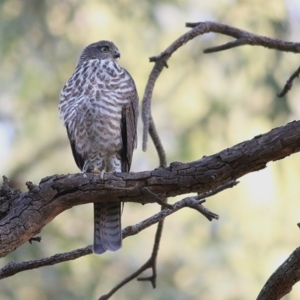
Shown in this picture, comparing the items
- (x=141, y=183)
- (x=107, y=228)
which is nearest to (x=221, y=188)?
(x=141, y=183)

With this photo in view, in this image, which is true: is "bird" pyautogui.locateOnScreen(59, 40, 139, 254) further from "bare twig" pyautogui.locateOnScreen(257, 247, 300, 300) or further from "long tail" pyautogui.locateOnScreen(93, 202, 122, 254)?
"bare twig" pyautogui.locateOnScreen(257, 247, 300, 300)

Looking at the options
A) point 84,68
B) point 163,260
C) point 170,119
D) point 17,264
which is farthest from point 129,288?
point 17,264

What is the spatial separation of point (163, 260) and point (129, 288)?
22.7 inches

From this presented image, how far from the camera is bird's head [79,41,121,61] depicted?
5.41m

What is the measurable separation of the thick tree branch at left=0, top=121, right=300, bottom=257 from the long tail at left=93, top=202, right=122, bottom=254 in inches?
33.4

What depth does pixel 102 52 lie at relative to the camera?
545cm

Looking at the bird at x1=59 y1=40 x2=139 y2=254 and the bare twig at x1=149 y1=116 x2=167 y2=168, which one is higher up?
the bird at x1=59 y1=40 x2=139 y2=254

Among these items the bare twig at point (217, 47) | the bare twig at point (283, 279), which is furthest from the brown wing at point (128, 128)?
the bare twig at point (283, 279)

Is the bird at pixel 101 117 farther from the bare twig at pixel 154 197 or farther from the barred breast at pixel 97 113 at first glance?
the bare twig at pixel 154 197

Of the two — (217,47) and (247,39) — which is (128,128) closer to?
(217,47)

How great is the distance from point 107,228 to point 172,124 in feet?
17.0

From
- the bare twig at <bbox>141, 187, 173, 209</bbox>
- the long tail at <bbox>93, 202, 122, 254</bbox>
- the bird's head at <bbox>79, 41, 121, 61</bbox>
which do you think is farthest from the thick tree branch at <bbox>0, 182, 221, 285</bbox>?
the bird's head at <bbox>79, 41, 121, 61</bbox>

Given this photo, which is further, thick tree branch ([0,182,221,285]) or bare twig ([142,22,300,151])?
bare twig ([142,22,300,151])

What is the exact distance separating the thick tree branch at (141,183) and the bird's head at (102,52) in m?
2.05
